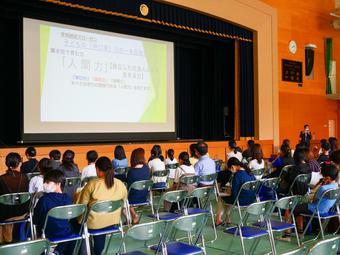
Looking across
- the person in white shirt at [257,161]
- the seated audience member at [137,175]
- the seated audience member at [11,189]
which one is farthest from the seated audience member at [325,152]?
the seated audience member at [11,189]

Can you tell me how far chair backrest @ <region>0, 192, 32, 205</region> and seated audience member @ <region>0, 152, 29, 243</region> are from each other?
207 millimetres

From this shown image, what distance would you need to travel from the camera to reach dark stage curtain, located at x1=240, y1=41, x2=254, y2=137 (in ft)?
45.5

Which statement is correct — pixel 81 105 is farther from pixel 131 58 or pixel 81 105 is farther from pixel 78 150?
pixel 131 58

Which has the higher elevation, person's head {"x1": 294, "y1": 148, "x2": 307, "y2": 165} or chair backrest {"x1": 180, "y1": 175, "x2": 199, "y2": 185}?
person's head {"x1": 294, "y1": 148, "x2": 307, "y2": 165}

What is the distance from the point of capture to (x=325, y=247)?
2598 millimetres

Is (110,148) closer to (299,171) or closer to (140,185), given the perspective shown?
(140,185)

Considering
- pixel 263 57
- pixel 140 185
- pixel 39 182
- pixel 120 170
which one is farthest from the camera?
pixel 263 57

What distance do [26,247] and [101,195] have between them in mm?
1374

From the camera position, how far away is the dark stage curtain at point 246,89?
13855mm

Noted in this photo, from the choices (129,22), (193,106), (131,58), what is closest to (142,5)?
(129,22)

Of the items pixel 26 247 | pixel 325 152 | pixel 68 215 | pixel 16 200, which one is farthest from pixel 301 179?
pixel 26 247

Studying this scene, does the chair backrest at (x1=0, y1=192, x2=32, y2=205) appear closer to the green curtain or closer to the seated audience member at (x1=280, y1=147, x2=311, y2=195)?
the seated audience member at (x1=280, y1=147, x2=311, y2=195)

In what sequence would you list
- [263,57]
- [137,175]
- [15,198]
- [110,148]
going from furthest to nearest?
Result: 1. [263,57]
2. [110,148]
3. [137,175]
4. [15,198]

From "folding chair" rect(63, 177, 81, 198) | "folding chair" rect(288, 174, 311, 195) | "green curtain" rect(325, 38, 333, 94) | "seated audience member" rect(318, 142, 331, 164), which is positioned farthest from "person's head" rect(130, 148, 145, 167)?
"green curtain" rect(325, 38, 333, 94)
